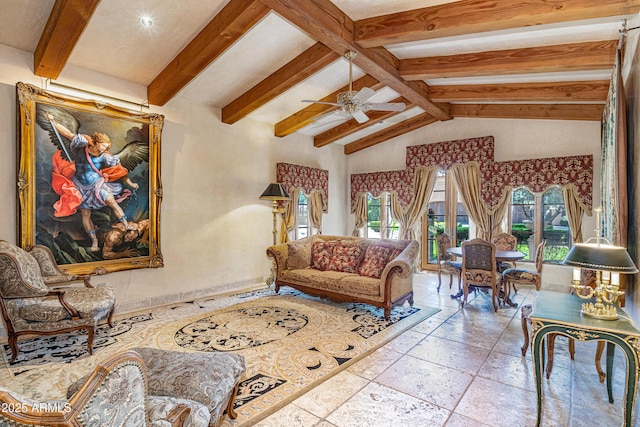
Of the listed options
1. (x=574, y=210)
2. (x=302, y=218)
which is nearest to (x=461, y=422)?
(x=574, y=210)

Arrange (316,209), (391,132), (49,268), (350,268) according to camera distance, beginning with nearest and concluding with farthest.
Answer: (49,268) < (350,268) < (316,209) < (391,132)

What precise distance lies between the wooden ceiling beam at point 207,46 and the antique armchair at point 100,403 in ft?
11.2

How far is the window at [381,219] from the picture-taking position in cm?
808

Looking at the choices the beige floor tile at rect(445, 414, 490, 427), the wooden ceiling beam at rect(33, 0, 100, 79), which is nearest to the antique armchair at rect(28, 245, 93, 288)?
the wooden ceiling beam at rect(33, 0, 100, 79)

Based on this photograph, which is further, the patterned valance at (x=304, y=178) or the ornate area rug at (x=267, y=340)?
the patterned valance at (x=304, y=178)

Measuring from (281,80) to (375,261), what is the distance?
3123 mm

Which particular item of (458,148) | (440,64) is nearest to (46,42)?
(440,64)

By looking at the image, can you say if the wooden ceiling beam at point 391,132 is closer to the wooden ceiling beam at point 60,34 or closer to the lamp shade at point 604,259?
the lamp shade at point 604,259

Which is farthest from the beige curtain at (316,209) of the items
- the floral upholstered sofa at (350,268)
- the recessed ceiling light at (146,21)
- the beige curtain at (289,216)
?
the recessed ceiling light at (146,21)

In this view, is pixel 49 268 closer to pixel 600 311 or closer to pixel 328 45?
pixel 328 45

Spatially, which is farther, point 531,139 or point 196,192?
point 531,139

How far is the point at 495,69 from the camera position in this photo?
412 cm

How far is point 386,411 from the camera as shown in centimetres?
237

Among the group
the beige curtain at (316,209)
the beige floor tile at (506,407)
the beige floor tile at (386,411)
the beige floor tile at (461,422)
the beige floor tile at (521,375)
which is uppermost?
the beige curtain at (316,209)
